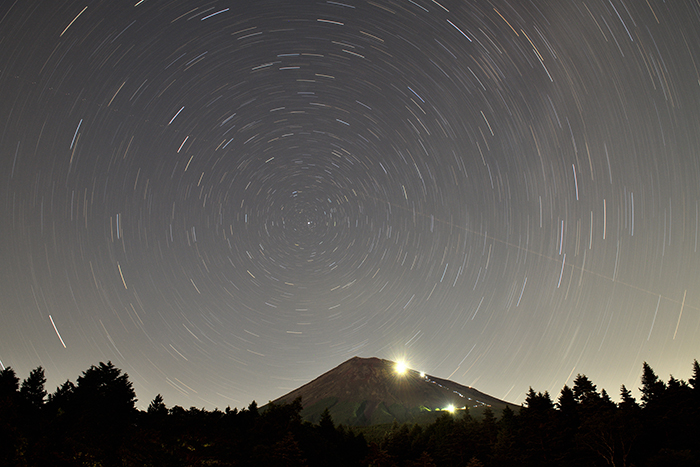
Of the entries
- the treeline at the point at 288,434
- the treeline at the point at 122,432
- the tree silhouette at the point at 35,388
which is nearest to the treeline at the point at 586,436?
the treeline at the point at 288,434

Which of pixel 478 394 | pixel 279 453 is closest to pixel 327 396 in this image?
pixel 478 394

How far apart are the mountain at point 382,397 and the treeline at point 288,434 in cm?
8789

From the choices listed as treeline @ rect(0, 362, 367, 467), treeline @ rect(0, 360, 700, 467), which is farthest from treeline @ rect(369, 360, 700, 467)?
treeline @ rect(0, 362, 367, 467)

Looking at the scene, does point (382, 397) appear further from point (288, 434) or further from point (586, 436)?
point (288, 434)

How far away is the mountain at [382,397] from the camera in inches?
5516

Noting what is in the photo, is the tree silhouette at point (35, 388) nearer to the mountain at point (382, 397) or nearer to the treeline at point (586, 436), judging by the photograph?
the treeline at point (586, 436)

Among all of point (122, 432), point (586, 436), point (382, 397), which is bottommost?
point (586, 436)

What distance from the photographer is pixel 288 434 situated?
26.4 metres

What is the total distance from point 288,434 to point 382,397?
148m

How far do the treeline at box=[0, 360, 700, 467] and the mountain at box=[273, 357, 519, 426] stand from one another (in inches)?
3460

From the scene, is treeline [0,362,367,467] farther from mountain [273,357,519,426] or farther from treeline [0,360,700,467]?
mountain [273,357,519,426]

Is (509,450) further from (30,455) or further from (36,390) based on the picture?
(36,390)

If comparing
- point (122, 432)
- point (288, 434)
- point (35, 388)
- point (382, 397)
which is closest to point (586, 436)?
point (288, 434)

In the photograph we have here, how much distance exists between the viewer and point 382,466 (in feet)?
115
